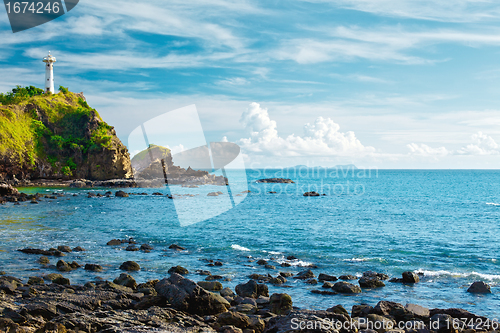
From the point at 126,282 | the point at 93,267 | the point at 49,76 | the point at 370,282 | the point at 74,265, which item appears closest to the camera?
the point at 126,282

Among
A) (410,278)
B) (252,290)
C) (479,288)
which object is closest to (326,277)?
(410,278)

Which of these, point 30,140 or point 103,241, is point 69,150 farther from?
point 103,241

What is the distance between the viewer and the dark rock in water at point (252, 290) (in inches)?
665

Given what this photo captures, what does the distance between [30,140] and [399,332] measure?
4570 inches

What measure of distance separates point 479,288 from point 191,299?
607 inches

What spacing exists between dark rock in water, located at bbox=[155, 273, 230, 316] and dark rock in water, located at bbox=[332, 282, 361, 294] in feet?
21.6

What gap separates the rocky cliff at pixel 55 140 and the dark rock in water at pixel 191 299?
100079 mm

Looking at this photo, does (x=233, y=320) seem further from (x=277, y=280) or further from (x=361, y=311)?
(x=277, y=280)

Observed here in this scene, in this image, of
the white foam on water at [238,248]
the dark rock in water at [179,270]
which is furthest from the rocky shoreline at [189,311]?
the white foam on water at [238,248]

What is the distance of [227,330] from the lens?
449 inches

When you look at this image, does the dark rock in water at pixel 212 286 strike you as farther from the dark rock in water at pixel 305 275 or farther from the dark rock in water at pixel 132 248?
the dark rock in water at pixel 132 248

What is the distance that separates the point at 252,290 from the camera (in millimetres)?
17047

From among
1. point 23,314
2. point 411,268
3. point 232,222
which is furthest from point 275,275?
point 232,222

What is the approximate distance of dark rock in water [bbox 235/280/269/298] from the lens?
1689 cm
